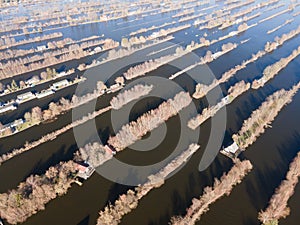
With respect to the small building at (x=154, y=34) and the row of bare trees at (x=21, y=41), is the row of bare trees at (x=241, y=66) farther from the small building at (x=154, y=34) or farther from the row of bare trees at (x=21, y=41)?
the row of bare trees at (x=21, y=41)

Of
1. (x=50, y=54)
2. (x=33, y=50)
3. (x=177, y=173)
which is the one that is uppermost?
(x=33, y=50)

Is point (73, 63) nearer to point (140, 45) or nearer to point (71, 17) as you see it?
point (140, 45)

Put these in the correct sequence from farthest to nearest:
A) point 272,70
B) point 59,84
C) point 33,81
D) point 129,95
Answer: point 272,70 < point 33,81 < point 59,84 < point 129,95

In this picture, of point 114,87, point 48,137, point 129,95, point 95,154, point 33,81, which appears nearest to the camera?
point 95,154

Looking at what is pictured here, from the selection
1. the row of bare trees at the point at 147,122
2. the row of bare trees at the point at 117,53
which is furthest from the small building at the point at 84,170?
the row of bare trees at the point at 117,53

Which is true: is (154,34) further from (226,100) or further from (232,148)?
(232,148)

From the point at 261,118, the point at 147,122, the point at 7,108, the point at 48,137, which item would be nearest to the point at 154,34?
the point at 147,122

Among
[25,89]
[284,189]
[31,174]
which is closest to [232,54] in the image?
[284,189]
